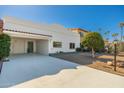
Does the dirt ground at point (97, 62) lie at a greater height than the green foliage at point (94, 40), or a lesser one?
lesser

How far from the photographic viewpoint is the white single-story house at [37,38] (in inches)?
545

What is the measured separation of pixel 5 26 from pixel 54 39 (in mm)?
7821

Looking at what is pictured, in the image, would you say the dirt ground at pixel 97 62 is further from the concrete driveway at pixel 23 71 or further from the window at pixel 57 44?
the window at pixel 57 44

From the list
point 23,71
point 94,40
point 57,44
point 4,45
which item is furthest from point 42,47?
point 23,71

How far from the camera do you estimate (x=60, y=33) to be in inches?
794

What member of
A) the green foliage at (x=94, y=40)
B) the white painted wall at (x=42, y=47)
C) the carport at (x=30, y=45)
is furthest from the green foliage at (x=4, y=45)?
the green foliage at (x=94, y=40)

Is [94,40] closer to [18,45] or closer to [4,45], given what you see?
[4,45]

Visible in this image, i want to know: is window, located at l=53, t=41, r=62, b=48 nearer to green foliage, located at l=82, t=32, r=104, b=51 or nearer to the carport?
the carport

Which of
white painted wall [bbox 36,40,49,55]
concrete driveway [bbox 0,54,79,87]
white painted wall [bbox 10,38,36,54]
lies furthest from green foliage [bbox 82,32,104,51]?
white painted wall [bbox 10,38,36,54]

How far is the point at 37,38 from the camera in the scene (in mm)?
15469

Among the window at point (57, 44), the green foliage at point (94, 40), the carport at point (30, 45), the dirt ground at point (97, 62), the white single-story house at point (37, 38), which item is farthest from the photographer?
the window at point (57, 44)

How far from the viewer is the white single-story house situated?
13834mm
